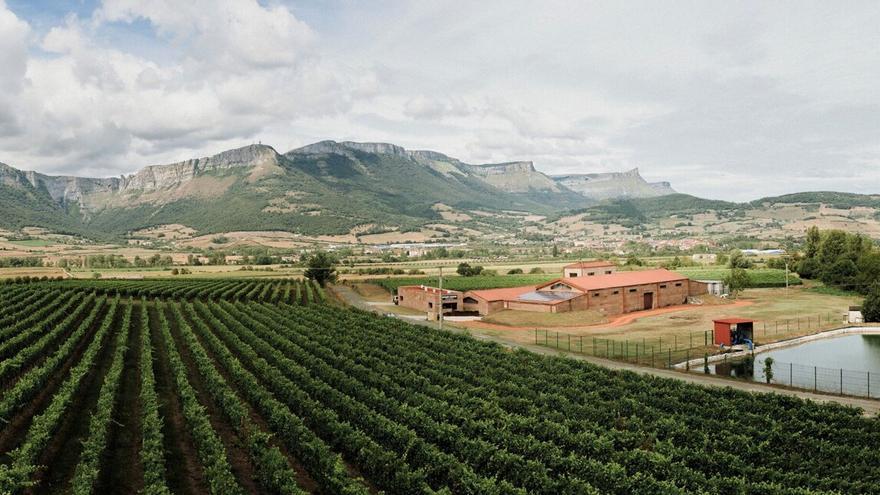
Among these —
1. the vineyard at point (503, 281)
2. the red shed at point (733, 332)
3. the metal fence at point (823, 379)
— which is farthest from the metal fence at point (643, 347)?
the vineyard at point (503, 281)

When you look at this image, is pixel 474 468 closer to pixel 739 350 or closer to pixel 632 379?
pixel 632 379

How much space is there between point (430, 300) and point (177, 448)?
51339mm

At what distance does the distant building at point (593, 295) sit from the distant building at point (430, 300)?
142 centimetres

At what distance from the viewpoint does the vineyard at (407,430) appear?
16.6m

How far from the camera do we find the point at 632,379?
95.1 feet

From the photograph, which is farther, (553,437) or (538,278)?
(538,278)

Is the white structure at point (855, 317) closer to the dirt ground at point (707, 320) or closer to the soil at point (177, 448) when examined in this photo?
the dirt ground at point (707, 320)

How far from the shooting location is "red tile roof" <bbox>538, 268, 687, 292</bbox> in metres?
70.0

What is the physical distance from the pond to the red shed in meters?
1.60

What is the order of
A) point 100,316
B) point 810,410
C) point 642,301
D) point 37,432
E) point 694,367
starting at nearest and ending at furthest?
point 37,432, point 810,410, point 694,367, point 100,316, point 642,301

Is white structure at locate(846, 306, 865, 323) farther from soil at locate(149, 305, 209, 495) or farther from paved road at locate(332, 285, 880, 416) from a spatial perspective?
soil at locate(149, 305, 209, 495)

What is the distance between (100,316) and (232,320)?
54.1 feet

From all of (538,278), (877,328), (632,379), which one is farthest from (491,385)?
(538,278)

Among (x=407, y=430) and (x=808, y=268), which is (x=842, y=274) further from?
(x=407, y=430)
